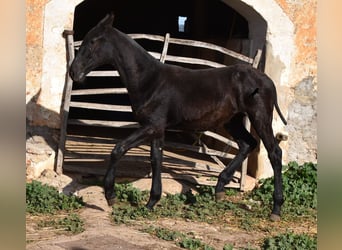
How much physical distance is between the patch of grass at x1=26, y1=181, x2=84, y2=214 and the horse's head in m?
1.59

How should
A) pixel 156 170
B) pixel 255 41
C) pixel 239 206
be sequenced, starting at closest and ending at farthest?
pixel 156 170 → pixel 239 206 → pixel 255 41

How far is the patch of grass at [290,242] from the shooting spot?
402 centimetres

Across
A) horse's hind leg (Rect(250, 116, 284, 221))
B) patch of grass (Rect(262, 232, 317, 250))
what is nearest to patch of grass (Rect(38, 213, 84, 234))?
patch of grass (Rect(262, 232, 317, 250))

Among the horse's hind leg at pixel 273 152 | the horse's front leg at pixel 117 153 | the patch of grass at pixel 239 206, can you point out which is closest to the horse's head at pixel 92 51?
the horse's front leg at pixel 117 153

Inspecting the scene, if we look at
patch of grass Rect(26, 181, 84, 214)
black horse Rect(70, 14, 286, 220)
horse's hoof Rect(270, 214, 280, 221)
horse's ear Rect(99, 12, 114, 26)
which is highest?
horse's ear Rect(99, 12, 114, 26)

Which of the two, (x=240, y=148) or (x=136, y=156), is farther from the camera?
(x=136, y=156)

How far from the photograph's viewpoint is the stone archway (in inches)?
214

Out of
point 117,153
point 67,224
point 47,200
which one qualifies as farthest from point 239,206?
point 47,200

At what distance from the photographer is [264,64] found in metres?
5.99

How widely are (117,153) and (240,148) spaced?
1692 mm

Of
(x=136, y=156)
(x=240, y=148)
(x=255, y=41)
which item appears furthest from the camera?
(x=255, y=41)

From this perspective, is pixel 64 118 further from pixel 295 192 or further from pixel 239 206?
pixel 295 192

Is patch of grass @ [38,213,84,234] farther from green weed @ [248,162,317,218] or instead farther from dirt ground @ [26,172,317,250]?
green weed @ [248,162,317,218]
